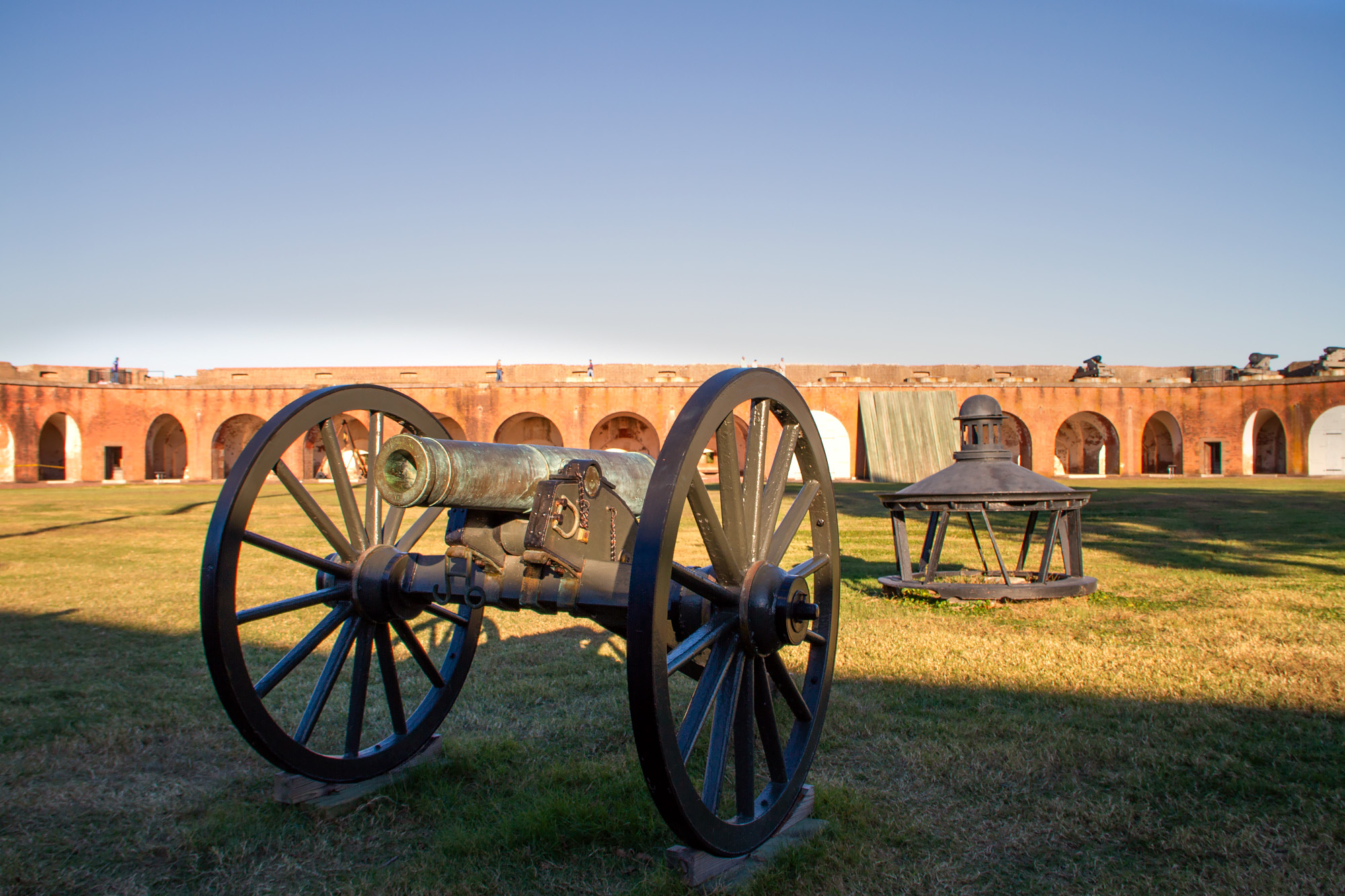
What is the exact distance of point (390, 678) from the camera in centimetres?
304

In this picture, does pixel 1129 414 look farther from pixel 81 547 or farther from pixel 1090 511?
pixel 81 547

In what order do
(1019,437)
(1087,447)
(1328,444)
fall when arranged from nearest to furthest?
(1328,444), (1019,437), (1087,447)

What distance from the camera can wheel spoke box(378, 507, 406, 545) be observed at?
3107 mm

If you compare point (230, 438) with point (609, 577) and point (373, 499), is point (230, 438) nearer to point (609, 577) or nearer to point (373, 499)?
point (373, 499)

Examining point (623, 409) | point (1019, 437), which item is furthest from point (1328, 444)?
point (623, 409)

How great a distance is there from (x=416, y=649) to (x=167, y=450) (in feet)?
108

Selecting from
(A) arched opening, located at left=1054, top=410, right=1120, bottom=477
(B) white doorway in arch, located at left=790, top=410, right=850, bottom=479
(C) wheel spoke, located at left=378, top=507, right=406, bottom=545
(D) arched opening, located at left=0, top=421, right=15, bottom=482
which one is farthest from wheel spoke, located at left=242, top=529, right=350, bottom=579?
(D) arched opening, located at left=0, top=421, right=15, bottom=482

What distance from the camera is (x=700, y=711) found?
212 cm

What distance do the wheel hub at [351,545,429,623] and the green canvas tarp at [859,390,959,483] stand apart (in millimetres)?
25247

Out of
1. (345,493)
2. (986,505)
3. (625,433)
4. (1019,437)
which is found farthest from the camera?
(1019,437)

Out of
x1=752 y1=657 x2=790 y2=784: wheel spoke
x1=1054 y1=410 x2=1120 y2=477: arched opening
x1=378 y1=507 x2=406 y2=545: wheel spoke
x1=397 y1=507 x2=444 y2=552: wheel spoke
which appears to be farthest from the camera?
x1=1054 y1=410 x2=1120 y2=477: arched opening

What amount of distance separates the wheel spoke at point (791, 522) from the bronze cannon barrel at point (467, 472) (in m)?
0.48

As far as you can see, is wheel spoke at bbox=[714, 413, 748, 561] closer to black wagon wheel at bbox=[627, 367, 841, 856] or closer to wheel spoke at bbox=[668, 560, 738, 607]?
black wagon wheel at bbox=[627, 367, 841, 856]

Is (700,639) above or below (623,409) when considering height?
→ below
